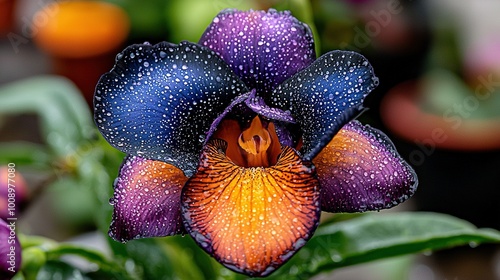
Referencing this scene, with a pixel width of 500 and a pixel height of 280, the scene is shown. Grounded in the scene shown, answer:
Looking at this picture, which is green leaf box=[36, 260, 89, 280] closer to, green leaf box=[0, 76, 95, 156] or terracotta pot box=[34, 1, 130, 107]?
green leaf box=[0, 76, 95, 156]

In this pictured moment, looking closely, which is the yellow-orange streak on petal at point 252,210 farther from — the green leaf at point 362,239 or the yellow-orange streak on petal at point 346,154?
the green leaf at point 362,239

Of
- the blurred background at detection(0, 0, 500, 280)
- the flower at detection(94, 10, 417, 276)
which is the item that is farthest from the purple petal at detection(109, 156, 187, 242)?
the blurred background at detection(0, 0, 500, 280)

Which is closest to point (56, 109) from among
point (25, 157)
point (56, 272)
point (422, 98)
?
point (25, 157)

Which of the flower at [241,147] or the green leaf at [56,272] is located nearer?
the flower at [241,147]

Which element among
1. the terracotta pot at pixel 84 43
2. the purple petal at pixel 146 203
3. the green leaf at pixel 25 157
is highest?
the purple petal at pixel 146 203

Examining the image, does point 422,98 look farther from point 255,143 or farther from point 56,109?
point 255,143

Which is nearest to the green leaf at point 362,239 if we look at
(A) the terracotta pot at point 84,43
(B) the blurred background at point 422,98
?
(B) the blurred background at point 422,98
